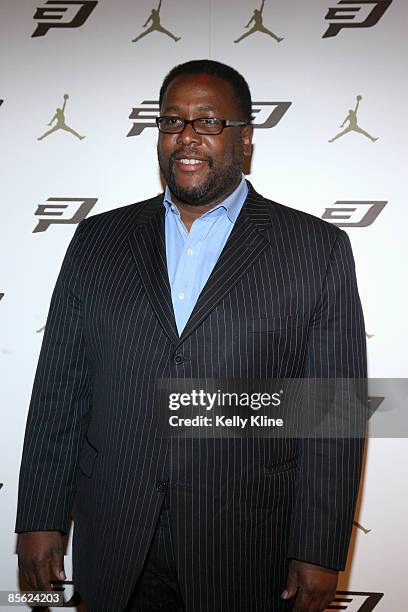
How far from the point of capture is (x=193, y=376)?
165 centimetres

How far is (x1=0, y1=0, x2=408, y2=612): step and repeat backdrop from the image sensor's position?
227 cm

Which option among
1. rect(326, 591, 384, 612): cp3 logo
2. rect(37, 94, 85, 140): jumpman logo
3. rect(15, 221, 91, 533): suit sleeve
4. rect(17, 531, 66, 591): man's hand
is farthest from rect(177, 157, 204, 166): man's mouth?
rect(326, 591, 384, 612): cp3 logo

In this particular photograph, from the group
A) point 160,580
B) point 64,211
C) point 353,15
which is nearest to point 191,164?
point 64,211

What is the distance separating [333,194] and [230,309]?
80cm

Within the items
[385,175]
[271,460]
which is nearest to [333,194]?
[385,175]

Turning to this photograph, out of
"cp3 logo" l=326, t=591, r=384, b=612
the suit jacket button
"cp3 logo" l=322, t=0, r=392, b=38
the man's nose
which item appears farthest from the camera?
"cp3 logo" l=326, t=591, r=384, b=612

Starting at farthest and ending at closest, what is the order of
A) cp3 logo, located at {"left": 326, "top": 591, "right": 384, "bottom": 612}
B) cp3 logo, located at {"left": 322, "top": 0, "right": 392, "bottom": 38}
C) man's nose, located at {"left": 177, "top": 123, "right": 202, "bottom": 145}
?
cp3 logo, located at {"left": 326, "top": 591, "right": 384, "bottom": 612}
cp3 logo, located at {"left": 322, "top": 0, "right": 392, "bottom": 38}
man's nose, located at {"left": 177, "top": 123, "right": 202, "bottom": 145}

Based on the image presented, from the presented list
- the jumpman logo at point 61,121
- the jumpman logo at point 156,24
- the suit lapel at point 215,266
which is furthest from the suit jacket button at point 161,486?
the jumpman logo at point 156,24

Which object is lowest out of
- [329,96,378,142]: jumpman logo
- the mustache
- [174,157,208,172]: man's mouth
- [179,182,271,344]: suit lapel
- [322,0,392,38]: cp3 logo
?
[179,182,271,344]: suit lapel

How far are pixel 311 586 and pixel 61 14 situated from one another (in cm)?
182

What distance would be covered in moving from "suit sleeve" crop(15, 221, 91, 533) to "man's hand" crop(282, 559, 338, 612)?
578mm

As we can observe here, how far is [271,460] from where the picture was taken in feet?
5.63

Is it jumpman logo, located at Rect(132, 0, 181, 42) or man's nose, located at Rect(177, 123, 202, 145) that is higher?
jumpman logo, located at Rect(132, 0, 181, 42)

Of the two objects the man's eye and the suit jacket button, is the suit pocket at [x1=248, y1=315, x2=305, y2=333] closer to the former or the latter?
the suit jacket button
